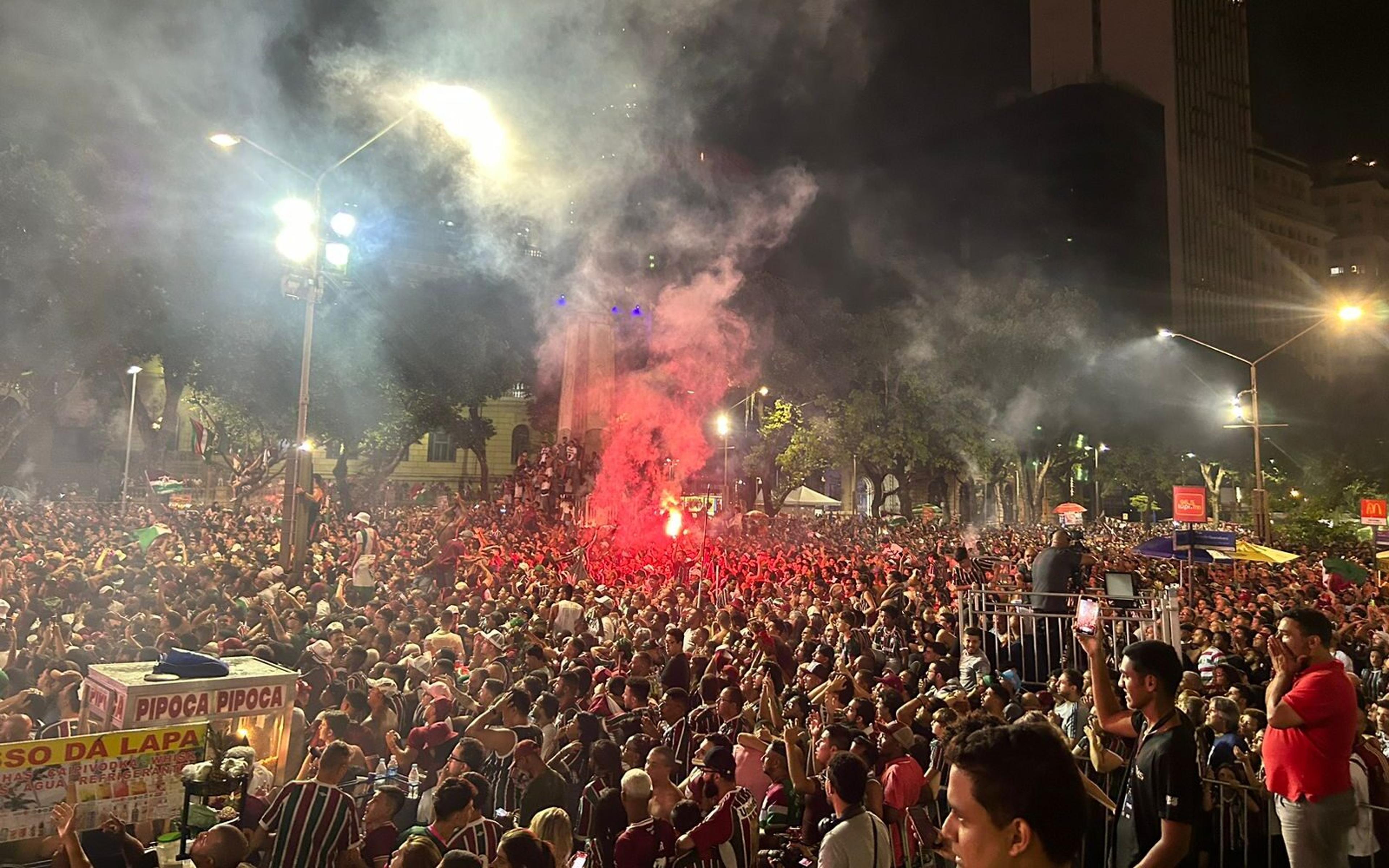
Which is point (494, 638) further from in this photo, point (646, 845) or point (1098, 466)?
point (1098, 466)

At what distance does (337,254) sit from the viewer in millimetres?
14312

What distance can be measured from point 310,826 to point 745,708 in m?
3.44

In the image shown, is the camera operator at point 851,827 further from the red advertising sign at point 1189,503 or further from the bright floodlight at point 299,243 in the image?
the red advertising sign at point 1189,503

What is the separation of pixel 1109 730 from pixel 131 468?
52.6 metres

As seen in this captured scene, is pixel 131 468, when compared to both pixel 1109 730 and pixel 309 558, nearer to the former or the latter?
pixel 309 558

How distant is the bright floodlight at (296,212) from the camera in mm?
13742

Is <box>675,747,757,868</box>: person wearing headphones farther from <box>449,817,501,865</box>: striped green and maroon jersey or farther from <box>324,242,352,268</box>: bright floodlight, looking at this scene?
<box>324,242,352,268</box>: bright floodlight

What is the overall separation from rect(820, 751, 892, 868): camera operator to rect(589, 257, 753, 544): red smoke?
739 inches

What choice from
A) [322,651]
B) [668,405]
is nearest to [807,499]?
[668,405]

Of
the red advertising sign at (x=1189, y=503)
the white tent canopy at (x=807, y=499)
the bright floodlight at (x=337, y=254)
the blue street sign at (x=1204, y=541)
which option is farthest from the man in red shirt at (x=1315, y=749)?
the white tent canopy at (x=807, y=499)

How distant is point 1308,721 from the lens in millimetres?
4211

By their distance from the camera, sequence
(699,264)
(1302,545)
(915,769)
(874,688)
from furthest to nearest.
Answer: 1. (699,264)
2. (1302,545)
3. (874,688)
4. (915,769)

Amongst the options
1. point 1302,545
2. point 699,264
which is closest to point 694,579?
point 699,264

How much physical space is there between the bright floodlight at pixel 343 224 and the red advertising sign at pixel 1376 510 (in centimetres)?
3409
